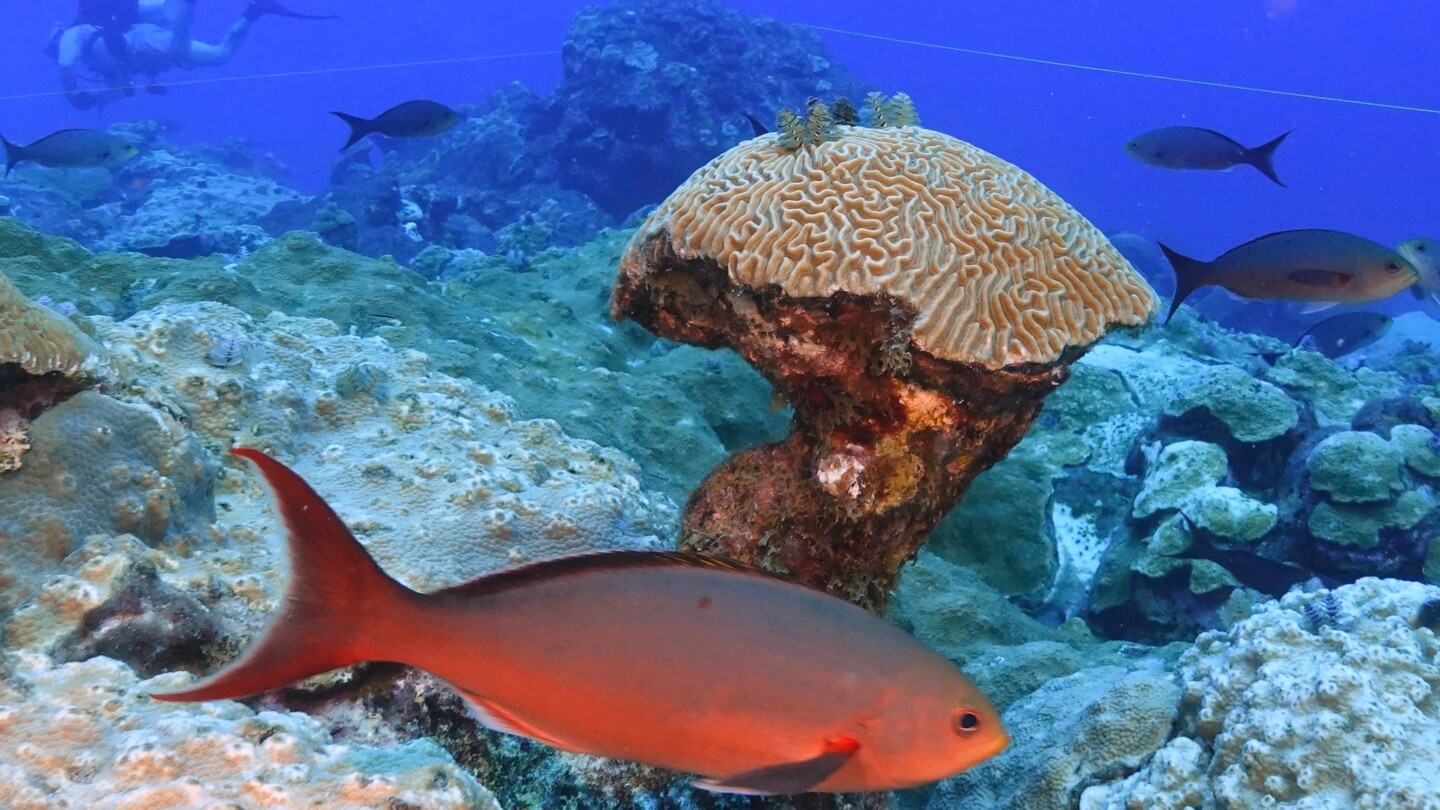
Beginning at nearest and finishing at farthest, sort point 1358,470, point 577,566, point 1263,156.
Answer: point 577,566
point 1358,470
point 1263,156

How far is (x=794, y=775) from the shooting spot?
148 cm

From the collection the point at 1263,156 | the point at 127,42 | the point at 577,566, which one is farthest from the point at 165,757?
the point at 127,42

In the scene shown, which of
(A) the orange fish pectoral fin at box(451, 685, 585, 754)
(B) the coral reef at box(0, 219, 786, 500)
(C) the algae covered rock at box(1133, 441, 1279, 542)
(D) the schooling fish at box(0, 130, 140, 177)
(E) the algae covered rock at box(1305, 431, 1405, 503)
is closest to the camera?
(A) the orange fish pectoral fin at box(451, 685, 585, 754)

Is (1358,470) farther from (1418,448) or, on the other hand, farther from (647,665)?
(647,665)

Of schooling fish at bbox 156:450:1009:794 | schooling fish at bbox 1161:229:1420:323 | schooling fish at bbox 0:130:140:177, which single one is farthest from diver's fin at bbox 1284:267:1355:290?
schooling fish at bbox 0:130:140:177

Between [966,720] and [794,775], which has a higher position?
[966,720]

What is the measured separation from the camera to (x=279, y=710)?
6.81ft

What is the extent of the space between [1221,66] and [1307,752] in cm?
13782

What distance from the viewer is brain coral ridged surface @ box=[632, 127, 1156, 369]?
248cm

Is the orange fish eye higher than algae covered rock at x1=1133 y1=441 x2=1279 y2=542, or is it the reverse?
the orange fish eye

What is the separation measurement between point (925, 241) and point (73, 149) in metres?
11.1

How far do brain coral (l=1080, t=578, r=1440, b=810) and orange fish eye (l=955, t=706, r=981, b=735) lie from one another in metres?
1.37

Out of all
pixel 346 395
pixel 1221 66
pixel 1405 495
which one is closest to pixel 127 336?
pixel 346 395

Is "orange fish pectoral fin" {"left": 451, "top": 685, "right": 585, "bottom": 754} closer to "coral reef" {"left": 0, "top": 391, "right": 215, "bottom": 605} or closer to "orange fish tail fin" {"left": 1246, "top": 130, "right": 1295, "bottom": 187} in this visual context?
"coral reef" {"left": 0, "top": 391, "right": 215, "bottom": 605}
